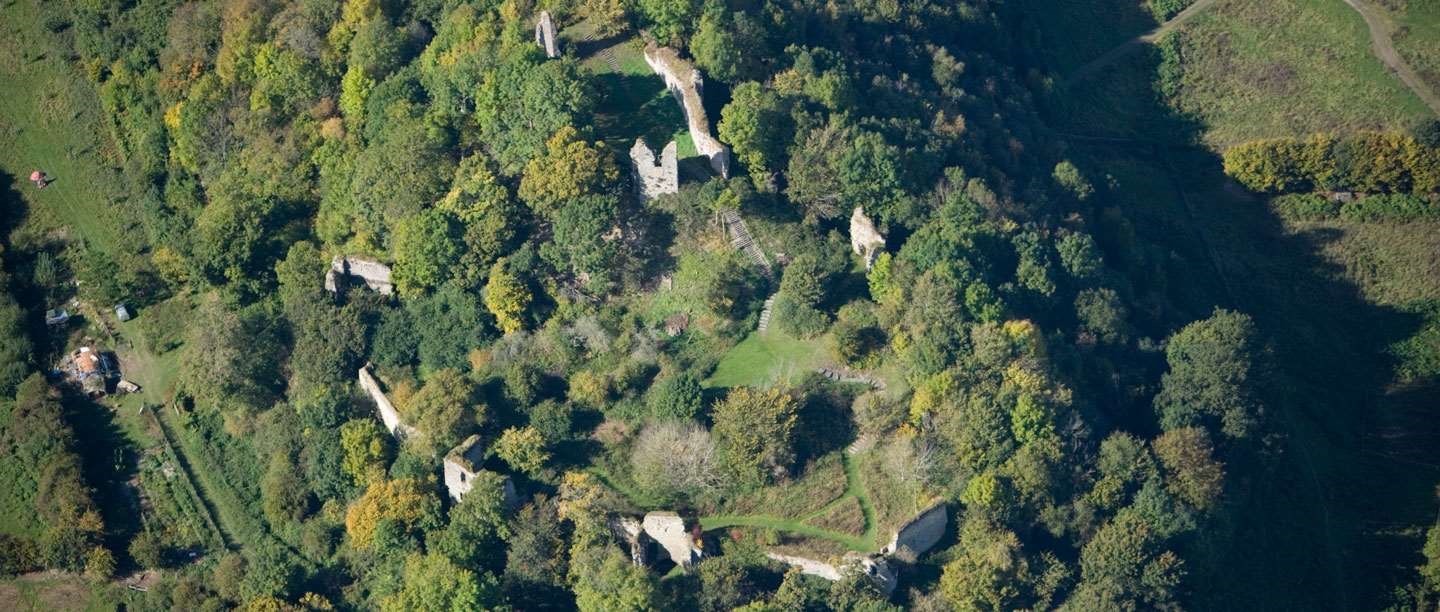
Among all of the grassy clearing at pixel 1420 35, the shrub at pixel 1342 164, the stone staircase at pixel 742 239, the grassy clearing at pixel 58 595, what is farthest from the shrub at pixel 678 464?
the grassy clearing at pixel 1420 35

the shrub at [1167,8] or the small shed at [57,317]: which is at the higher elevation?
the shrub at [1167,8]

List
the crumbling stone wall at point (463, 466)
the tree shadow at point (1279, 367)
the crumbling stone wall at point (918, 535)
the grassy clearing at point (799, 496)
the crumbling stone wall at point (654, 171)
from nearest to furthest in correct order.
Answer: the crumbling stone wall at point (918, 535) → the grassy clearing at point (799, 496) → the crumbling stone wall at point (463, 466) → the crumbling stone wall at point (654, 171) → the tree shadow at point (1279, 367)

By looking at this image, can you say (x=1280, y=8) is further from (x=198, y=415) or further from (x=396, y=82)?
(x=198, y=415)

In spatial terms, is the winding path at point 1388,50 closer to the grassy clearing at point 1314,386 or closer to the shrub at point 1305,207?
the shrub at point 1305,207

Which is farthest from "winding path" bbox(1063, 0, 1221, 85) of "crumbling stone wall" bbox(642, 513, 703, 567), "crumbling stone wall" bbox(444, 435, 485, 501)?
"crumbling stone wall" bbox(444, 435, 485, 501)

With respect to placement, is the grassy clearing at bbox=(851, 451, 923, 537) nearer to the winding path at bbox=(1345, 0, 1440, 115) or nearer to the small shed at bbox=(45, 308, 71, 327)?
the small shed at bbox=(45, 308, 71, 327)

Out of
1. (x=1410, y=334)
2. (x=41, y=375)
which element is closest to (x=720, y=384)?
(x=41, y=375)
